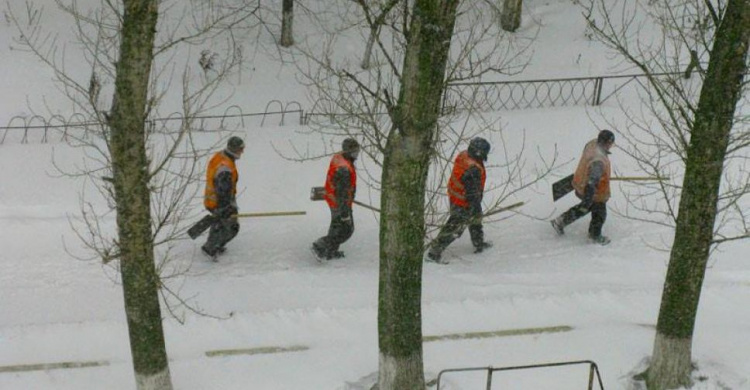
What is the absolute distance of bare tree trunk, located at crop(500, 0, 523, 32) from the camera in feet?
56.6

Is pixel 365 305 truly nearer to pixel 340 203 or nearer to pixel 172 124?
pixel 340 203

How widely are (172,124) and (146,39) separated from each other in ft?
27.1

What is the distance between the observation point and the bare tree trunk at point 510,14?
17.2 meters

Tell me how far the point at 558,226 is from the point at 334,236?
2.75 meters

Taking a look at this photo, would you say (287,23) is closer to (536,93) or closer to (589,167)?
(536,93)

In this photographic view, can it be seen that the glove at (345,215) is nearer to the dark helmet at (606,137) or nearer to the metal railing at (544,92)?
the dark helmet at (606,137)

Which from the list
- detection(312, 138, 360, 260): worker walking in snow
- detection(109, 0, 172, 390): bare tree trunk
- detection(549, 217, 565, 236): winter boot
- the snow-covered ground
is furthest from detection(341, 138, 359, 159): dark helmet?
detection(109, 0, 172, 390): bare tree trunk

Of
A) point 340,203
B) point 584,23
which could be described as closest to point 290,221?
point 340,203

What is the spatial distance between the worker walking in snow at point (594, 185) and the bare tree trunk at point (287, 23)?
301 inches

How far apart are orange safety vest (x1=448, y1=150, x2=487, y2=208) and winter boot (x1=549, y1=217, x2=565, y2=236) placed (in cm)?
136

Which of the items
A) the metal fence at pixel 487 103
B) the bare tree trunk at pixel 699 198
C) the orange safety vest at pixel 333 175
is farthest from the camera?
the metal fence at pixel 487 103

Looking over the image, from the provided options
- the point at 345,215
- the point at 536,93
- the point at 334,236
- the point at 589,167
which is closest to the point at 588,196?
the point at 589,167

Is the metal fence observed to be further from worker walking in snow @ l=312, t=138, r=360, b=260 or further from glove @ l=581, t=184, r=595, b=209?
worker walking in snow @ l=312, t=138, r=360, b=260

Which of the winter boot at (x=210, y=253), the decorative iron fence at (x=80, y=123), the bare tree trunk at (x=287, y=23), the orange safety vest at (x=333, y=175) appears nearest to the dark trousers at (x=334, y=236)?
the orange safety vest at (x=333, y=175)
